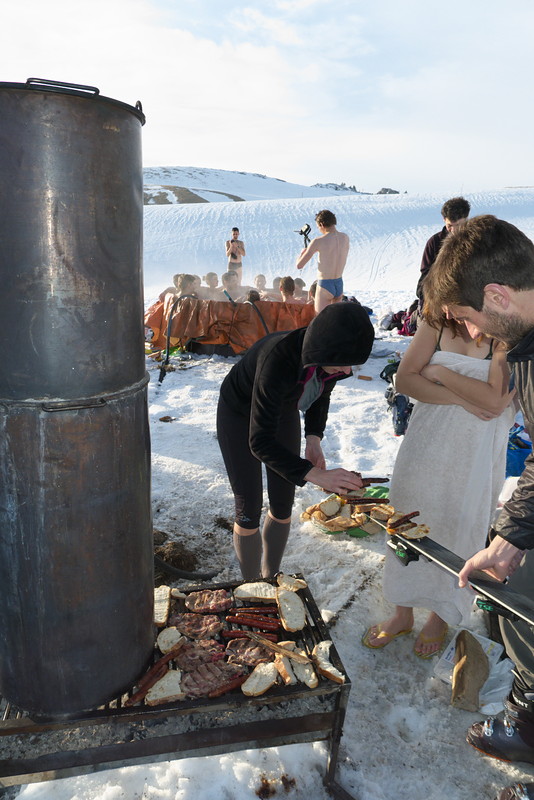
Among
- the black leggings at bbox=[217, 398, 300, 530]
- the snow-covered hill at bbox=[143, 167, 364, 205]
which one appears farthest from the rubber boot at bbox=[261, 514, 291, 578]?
the snow-covered hill at bbox=[143, 167, 364, 205]

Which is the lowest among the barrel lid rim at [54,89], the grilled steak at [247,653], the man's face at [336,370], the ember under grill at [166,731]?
the ember under grill at [166,731]

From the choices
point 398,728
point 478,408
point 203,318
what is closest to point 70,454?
point 478,408

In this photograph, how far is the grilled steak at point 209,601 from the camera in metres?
2.57

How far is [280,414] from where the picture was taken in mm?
2652

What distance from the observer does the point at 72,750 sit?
74.1 inches

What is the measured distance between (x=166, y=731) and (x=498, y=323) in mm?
1918

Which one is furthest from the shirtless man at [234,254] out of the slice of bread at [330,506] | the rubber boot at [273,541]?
the rubber boot at [273,541]

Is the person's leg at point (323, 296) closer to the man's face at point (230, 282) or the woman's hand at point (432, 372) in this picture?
the man's face at point (230, 282)

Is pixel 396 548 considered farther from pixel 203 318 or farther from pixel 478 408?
pixel 203 318

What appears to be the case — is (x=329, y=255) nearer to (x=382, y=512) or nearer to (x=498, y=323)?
(x=382, y=512)

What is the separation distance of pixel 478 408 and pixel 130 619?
1770mm

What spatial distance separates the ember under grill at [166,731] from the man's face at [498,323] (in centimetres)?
146

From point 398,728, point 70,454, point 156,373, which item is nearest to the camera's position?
point 70,454

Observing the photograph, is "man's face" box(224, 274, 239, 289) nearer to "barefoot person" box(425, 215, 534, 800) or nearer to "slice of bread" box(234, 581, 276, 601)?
"slice of bread" box(234, 581, 276, 601)
